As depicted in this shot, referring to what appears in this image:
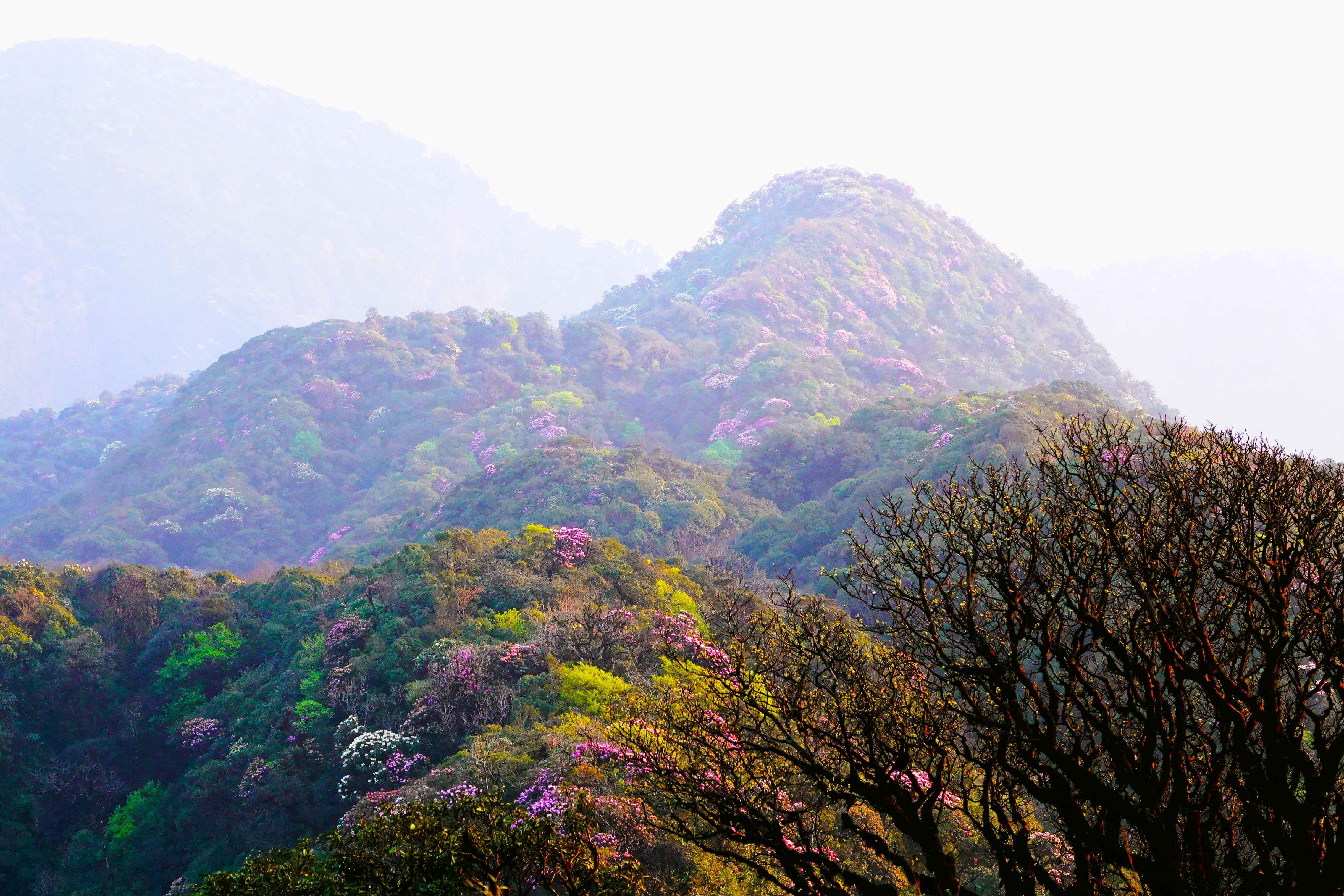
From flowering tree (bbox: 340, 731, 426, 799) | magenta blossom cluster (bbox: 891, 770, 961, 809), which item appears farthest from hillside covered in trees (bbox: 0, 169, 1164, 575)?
magenta blossom cluster (bbox: 891, 770, 961, 809)

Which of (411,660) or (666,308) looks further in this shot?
(666,308)

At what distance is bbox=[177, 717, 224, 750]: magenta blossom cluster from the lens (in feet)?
65.1

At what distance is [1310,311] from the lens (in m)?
136

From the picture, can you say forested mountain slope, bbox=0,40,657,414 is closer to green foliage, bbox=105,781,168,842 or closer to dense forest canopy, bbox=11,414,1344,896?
green foliage, bbox=105,781,168,842

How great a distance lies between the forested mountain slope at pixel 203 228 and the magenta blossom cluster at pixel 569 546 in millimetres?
121554

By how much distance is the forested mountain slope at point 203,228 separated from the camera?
12731 cm

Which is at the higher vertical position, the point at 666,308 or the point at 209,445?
the point at 666,308

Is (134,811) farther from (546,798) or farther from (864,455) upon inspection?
(864,455)

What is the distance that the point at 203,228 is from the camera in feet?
491

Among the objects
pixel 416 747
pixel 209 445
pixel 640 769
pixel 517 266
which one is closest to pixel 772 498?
pixel 416 747

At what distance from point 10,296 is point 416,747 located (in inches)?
5620

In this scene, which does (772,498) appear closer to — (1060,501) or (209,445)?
(1060,501)

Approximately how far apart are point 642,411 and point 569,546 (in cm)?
3816

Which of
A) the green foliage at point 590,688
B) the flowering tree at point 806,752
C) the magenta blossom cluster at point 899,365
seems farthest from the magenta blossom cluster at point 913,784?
the magenta blossom cluster at point 899,365
